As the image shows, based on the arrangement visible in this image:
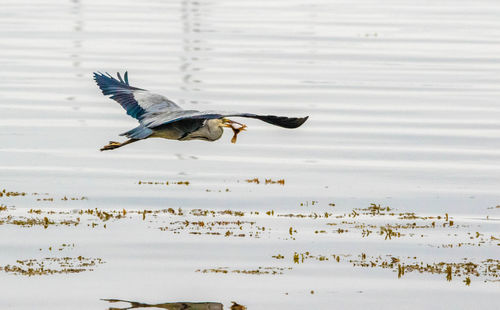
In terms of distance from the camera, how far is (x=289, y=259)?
45.3 feet

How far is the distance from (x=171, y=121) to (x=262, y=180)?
20.5 ft

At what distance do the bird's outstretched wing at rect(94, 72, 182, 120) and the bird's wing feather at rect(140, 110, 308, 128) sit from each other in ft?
0.71

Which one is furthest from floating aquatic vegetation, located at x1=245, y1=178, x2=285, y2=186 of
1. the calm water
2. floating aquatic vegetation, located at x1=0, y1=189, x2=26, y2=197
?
floating aquatic vegetation, located at x1=0, y1=189, x2=26, y2=197

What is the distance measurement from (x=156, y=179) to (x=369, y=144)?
4.60m

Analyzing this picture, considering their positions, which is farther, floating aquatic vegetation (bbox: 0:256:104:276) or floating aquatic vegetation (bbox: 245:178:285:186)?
floating aquatic vegetation (bbox: 245:178:285:186)

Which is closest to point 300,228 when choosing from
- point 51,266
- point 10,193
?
point 51,266

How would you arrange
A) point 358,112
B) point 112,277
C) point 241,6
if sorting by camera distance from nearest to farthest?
point 112,277, point 358,112, point 241,6

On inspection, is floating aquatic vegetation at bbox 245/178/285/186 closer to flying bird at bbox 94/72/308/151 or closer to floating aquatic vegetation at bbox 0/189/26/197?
floating aquatic vegetation at bbox 0/189/26/197

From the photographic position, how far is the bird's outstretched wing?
14133 mm

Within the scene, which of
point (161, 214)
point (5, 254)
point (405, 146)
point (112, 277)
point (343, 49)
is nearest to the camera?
point (112, 277)

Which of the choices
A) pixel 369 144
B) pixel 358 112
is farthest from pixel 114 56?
pixel 369 144

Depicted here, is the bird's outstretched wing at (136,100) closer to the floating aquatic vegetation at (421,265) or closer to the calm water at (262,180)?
the calm water at (262,180)

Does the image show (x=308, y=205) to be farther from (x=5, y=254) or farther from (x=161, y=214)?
(x=5, y=254)

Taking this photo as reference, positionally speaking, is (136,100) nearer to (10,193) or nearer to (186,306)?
(10,193)
